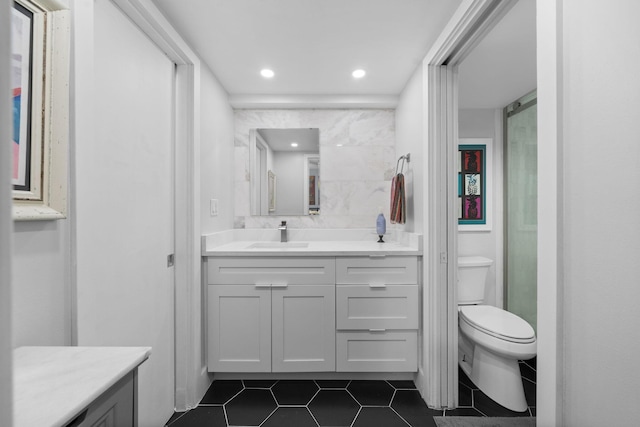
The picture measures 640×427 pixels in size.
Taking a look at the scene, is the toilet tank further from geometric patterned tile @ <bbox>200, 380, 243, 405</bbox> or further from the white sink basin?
geometric patterned tile @ <bbox>200, 380, 243, 405</bbox>

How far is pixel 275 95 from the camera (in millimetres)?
2500

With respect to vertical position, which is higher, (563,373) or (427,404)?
(563,373)

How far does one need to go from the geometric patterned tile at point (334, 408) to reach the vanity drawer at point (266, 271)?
0.70m

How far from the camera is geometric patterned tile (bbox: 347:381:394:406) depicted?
71.9 inches

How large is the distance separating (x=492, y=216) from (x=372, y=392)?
1868 millimetres

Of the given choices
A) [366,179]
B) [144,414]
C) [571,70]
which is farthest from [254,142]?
[571,70]

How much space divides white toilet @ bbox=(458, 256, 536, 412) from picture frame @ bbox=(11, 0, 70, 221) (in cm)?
222

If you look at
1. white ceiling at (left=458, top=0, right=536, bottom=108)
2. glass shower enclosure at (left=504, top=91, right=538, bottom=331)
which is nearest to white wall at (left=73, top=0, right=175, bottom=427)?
white ceiling at (left=458, top=0, right=536, bottom=108)

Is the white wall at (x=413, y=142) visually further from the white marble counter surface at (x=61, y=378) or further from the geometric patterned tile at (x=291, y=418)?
the white marble counter surface at (x=61, y=378)

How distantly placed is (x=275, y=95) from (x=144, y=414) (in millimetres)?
2301

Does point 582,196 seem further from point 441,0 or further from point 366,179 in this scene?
point 366,179

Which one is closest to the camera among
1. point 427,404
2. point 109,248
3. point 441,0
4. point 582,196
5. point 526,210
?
point 582,196

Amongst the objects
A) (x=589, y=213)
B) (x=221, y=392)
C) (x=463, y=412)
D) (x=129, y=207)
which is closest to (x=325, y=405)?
(x=221, y=392)

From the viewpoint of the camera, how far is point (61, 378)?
2.20 feet
